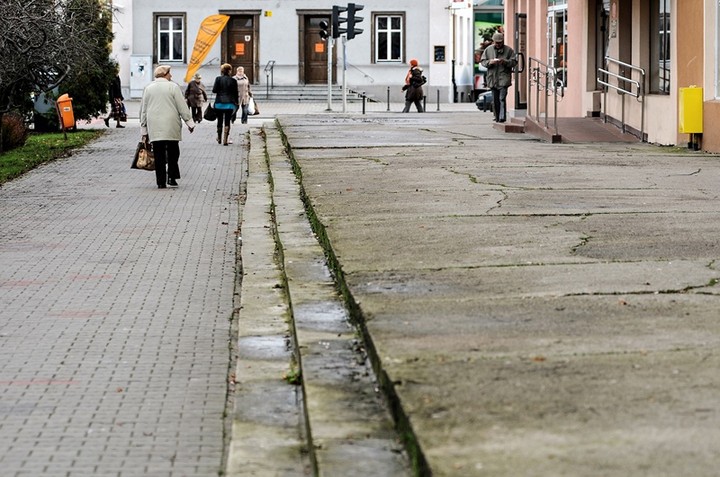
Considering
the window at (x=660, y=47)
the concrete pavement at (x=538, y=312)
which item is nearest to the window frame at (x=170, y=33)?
the window at (x=660, y=47)

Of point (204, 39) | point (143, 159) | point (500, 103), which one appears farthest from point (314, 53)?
point (143, 159)

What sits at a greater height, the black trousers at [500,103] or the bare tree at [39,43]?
the bare tree at [39,43]

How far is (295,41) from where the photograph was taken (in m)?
58.2

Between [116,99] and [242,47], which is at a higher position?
[242,47]

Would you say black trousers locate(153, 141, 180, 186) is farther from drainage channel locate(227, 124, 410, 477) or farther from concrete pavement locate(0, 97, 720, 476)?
drainage channel locate(227, 124, 410, 477)

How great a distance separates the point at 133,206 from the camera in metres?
16.1

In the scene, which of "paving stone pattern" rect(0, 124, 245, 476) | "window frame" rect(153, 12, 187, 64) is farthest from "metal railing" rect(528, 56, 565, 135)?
"window frame" rect(153, 12, 187, 64)

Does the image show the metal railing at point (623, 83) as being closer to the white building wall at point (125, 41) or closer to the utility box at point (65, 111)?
the utility box at point (65, 111)

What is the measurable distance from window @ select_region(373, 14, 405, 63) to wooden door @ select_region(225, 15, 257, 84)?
4.87m

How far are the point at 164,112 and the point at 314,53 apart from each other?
133 ft

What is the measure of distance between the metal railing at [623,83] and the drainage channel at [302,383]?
45.8ft

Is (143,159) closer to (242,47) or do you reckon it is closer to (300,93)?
Result: (300,93)

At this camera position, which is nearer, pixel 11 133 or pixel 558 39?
pixel 11 133

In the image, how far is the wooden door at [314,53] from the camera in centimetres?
5850
